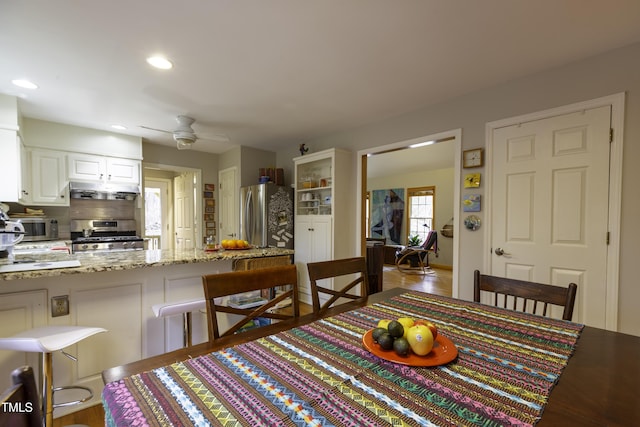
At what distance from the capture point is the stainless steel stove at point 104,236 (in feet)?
12.2

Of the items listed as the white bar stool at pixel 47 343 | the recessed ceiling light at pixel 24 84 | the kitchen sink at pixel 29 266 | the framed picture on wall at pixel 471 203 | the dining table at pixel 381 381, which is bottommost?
the white bar stool at pixel 47 343

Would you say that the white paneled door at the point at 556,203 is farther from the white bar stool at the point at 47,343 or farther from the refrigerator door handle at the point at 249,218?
the refrigerator door handle at the point at 249,218

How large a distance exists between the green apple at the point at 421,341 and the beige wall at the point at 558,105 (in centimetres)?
209

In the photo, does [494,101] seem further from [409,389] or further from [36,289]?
[36,289]

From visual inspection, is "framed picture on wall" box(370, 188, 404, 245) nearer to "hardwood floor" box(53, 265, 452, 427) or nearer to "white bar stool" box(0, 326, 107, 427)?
"hardwood floor" box(53, 265, 452, 427)

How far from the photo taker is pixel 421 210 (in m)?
7.36

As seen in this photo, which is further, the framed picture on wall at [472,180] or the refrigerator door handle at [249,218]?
the refrigerator door handle at [249,218]

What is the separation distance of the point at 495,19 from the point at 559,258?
5.91 ft

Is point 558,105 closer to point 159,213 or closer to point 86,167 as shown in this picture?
point 86,167

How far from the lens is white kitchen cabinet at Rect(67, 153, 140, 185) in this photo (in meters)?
3.71

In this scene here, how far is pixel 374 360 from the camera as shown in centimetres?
86

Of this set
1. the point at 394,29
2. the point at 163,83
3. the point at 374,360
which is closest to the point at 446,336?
the point at 374,360

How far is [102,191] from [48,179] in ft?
1.78

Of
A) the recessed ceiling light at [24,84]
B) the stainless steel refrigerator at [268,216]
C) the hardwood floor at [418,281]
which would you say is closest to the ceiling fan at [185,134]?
the recessed ceiling light at [24,84]
